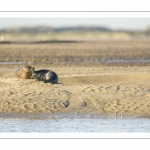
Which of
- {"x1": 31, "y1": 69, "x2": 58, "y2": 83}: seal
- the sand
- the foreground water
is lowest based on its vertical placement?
the foreground water

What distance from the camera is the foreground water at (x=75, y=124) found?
10.2 meters

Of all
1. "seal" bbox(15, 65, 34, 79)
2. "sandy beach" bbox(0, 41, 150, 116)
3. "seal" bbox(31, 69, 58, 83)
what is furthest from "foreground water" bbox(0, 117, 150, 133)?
"seal" bbox(15, 65, 34, 79)

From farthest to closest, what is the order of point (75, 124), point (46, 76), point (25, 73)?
point (25, 73), point (46, 76), point (75, 124)

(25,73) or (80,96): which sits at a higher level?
(25,73)

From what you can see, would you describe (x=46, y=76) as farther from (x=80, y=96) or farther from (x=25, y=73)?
(x=80, y=96)

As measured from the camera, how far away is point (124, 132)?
32.7 ft

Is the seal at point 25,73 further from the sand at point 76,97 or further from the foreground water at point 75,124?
the foreground water at point 75,124

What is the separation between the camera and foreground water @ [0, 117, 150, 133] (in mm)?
10188

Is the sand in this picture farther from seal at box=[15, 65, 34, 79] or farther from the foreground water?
the foreground water

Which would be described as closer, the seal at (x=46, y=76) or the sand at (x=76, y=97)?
the sand at (x=76, y=97)

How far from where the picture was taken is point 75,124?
10.7 m

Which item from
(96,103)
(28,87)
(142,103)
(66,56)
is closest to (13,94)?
(28,87)

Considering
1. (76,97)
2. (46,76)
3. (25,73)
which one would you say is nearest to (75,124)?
(76,97)

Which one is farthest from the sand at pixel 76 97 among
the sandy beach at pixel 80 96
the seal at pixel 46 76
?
the seal at pixel 46 76
